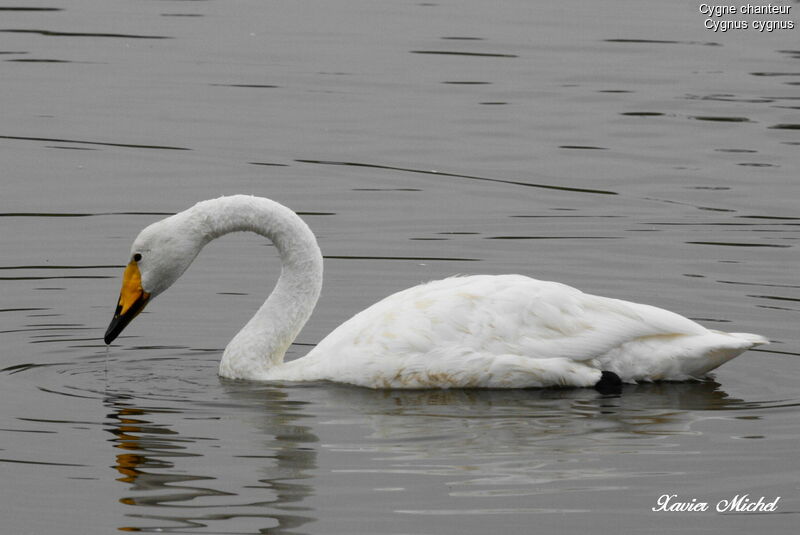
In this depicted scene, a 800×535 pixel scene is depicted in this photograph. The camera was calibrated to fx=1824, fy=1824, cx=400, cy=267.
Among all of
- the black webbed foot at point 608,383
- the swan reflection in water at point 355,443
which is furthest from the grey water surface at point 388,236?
the black webbed foot at point 608,383

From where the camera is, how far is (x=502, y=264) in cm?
1506

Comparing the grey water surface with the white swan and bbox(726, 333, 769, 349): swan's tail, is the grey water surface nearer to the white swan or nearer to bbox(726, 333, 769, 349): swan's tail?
the white swan

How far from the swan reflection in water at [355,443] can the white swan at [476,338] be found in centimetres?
13

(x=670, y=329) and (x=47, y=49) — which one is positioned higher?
(x=47, y=49)

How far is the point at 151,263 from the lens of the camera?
11875mm

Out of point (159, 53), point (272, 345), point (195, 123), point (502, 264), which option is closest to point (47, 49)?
point (159, 53)

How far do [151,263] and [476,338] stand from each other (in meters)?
2.19

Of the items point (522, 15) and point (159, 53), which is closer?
point (159, 53)

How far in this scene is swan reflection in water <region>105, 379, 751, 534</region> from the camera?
916cm

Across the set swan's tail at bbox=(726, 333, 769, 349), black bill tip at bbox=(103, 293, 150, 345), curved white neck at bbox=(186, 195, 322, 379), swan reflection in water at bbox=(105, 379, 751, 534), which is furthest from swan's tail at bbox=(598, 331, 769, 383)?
black bill tip at bbox=(103, 293, 150, 345)

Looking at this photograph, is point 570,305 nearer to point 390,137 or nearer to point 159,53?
point 390,137

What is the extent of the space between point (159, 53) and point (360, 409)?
1425 cm

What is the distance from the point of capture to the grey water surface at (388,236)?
30.9ft

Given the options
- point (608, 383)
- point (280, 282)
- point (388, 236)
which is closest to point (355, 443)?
point (608, 383)
